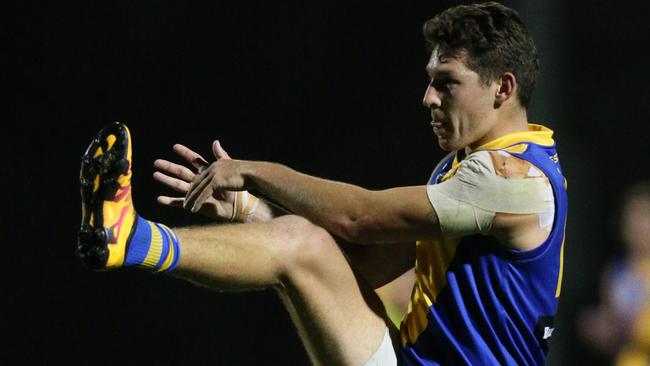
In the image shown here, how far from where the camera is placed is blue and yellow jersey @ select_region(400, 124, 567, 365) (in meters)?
2.61

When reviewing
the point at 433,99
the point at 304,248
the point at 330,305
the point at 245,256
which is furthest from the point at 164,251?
the point at 433,99

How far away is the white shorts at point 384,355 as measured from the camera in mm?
2646

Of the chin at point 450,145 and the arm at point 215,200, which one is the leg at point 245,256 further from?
the chin at point 450,145

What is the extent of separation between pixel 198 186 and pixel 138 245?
11.0 inches

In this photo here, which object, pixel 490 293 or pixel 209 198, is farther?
pixel 209 198

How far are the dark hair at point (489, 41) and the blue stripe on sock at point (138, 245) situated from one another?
82 cm

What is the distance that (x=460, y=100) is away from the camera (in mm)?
2660

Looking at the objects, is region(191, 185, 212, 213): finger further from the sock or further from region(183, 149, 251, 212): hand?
the sock

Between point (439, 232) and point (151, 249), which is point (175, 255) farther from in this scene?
point (439, 232)

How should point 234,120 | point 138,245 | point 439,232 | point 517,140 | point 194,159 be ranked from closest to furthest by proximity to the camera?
1. point 138,245
2. point 439,232
3. point 517,140
4. point 194,159
5. point 234,120

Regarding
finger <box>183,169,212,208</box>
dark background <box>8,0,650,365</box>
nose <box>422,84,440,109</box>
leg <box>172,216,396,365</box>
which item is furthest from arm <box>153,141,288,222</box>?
dark background <box>8,0,650,365</box>

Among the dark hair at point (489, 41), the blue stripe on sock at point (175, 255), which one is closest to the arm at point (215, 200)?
the blue stripe on sock at point (175, 255)

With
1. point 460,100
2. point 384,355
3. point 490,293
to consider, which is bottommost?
point 384,355

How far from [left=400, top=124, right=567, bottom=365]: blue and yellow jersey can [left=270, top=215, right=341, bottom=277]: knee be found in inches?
10.6
